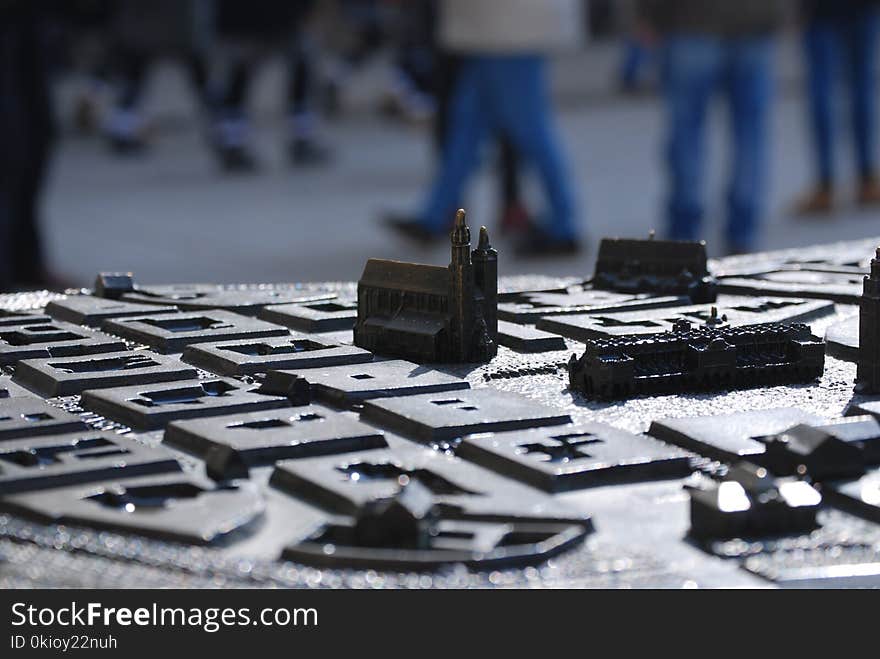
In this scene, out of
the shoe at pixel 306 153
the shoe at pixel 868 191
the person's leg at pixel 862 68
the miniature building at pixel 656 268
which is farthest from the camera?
the shoe at pixel 306 153

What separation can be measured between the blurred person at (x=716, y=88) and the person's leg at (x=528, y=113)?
3.22 feet

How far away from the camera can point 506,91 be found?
13.8 m

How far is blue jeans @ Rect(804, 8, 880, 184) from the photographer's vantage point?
17.5 meters

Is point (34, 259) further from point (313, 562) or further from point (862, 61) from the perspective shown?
point (313, 562)

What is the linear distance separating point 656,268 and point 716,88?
6.99 metres

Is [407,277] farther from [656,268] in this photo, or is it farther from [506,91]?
[506,91]

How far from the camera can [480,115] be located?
14234mm

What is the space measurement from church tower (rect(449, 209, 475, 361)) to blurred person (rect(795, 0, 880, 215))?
1186 centimetres

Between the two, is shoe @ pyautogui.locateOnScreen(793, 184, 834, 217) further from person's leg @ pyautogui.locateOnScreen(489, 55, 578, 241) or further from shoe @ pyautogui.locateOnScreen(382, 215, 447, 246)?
person's leg @ pyautogui.locateOnScreen(489, 55, 578, 241)

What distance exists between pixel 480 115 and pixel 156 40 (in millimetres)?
5632

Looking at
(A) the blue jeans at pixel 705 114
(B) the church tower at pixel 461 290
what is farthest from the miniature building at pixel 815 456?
(A) the blue jeans at pixel 705 114

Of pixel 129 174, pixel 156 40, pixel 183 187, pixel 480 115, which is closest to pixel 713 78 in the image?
pixel 480 115

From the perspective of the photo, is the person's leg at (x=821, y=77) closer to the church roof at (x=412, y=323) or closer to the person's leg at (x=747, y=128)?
the person's leg at (x=747, y=128)

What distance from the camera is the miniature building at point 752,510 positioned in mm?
4355
